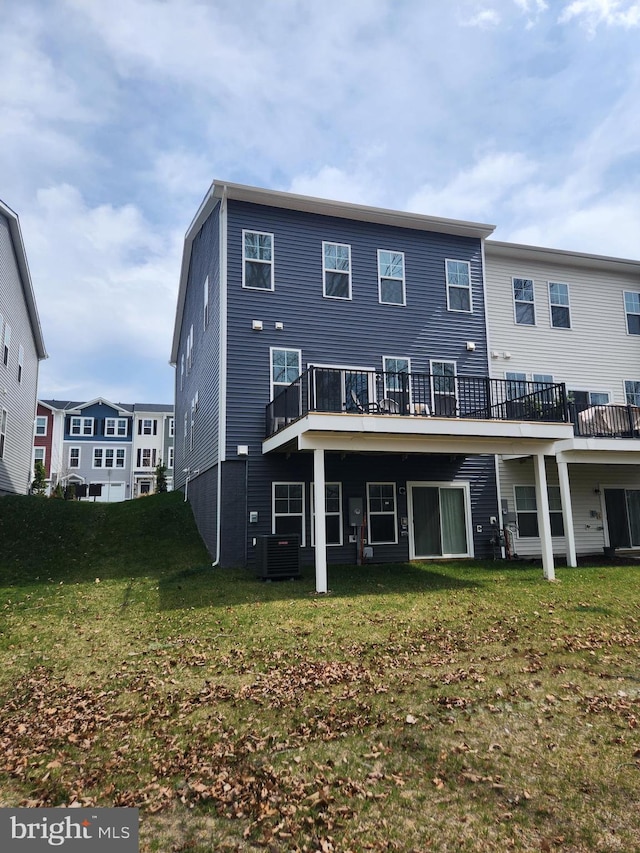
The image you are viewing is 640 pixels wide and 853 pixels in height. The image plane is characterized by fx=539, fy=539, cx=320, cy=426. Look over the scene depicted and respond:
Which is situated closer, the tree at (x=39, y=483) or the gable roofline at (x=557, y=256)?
the gable roofline at (x=557, y=256)

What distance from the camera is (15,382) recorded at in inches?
827

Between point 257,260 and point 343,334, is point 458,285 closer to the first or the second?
point 343,334

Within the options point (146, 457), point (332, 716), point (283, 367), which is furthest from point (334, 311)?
point (146, 457)

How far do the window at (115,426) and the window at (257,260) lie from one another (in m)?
30.0

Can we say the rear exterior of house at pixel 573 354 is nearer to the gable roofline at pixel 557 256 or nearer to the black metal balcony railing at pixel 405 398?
the gable roofline at pixel 557 256

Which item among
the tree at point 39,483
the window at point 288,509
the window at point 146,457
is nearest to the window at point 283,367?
the window at point 288,509

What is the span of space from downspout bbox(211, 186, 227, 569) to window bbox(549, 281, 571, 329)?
1030 cm

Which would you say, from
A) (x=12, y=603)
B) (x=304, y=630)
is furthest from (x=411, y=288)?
(x=12, y=603)

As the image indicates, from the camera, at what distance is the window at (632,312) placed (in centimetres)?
1786

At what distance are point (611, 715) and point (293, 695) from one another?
9.08ft

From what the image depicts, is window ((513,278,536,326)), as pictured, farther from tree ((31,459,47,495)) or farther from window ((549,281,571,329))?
tree ((31,459,47,495))

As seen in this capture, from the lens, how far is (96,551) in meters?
13.7

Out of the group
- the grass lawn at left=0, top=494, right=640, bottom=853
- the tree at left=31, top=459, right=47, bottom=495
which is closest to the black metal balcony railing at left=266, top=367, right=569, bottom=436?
the grass lawn at left=0, top=494, right=640, bottom=853

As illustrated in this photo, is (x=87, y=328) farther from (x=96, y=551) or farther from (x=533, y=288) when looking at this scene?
(x=533, y=288)
